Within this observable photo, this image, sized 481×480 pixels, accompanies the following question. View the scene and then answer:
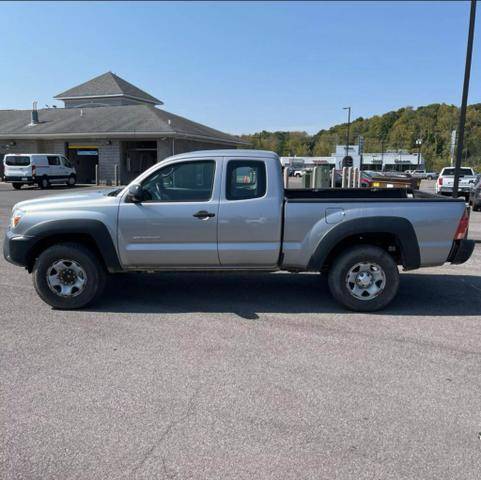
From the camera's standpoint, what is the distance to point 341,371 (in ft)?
13.6

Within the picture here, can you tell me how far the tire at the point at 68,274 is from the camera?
5625 millimetres

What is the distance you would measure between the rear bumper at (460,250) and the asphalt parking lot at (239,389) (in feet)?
2.21

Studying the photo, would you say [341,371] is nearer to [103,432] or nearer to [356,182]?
[103,432]

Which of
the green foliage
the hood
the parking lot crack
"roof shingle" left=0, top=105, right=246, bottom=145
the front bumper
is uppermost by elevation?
the green foliage

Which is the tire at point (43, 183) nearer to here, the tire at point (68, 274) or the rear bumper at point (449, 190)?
A: the rear bumper at point (449, 190)

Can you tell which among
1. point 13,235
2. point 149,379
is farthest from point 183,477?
point 13,235

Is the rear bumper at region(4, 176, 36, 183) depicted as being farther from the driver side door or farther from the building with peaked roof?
the driver side door

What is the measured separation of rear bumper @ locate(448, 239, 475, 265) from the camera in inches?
223

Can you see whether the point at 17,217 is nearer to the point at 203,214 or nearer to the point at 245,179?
the point at 203,214

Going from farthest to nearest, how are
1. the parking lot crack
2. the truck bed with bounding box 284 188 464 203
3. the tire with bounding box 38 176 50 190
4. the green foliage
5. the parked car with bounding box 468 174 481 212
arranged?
the green foliage → the tire with bounding box 38 176 50 190 → the parked car with bounding box 468 174 481 212 → the truck bed with bounding box 284 188 464 203 → the parking lot crack

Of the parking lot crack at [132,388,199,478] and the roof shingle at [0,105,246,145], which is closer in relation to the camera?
the parking lot crack at [132,388,199,478]

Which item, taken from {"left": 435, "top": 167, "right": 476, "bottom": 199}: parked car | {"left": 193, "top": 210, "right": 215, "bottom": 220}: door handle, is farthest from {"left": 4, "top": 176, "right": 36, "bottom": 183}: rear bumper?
{"left": 193, "top": 210, "right": 215, "bottom": 220}: door handle

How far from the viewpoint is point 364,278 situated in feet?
18.6

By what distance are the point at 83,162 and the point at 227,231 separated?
30.6 meters
